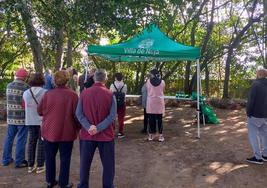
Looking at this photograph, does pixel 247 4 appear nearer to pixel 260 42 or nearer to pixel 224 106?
pixel 260 42

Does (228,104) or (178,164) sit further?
(228,104)

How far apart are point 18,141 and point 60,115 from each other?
1697 mm

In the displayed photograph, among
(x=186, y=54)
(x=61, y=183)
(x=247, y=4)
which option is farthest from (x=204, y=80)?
(x=61, y=183)

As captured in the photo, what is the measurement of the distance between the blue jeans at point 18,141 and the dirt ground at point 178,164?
0.19 meters

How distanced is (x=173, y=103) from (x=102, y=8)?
34.2 feet

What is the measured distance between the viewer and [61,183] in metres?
5.15

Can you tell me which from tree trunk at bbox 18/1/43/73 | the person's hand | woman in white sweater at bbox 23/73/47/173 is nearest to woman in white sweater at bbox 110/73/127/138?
tree trunk at bbox 18/1/43/73

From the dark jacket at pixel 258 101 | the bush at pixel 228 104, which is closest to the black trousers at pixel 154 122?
the dark jacket at pixel 258 101

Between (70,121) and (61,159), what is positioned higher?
(70,121)

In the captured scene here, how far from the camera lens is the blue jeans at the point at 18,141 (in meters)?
6.27

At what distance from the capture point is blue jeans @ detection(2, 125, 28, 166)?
6.27 m

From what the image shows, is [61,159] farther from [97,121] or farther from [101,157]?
[97,121]

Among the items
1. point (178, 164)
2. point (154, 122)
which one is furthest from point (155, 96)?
point (178, 164)

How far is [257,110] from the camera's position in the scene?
6543 millimetres
